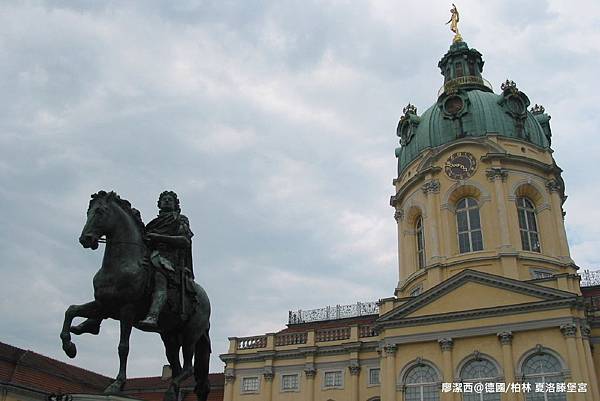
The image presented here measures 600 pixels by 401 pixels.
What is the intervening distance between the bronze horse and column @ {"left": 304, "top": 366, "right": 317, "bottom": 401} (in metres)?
33.1

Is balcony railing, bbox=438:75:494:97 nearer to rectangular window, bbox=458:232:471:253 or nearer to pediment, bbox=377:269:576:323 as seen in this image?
rectangular window, bbox=458:232:471:253

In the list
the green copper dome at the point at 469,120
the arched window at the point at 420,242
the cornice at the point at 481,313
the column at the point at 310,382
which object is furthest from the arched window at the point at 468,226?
the column at the point at 310,382

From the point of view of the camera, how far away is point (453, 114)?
45.1 meters

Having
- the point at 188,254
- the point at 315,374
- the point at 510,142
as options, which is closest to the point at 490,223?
the point at 510,142

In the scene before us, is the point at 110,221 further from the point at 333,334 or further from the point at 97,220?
the point at 333,334

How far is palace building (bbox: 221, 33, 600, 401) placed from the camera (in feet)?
107

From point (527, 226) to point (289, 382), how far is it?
2011cm

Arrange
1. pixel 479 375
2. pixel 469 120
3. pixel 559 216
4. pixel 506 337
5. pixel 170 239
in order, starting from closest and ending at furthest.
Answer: pixel 170 239 < pixel 506 337 < pixel 479 375 < pixel 559 216 < pixel 469 120

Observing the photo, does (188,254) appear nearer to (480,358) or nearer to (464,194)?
(480,358)

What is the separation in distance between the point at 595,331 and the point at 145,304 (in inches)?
1239

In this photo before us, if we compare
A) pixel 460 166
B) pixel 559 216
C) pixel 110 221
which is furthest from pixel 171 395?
pixel 559 216

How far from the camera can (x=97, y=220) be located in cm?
943

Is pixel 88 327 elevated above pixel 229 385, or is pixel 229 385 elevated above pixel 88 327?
pixel 229 385

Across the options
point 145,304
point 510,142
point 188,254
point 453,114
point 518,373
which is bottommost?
point 145,304
